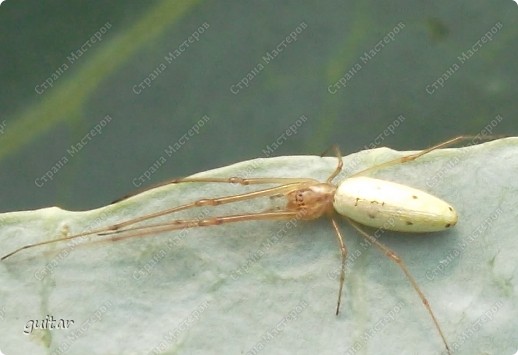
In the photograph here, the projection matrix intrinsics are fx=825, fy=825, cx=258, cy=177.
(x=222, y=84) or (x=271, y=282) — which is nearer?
(x=271, y=282)

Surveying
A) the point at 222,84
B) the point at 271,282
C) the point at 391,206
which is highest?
the point at 222,84

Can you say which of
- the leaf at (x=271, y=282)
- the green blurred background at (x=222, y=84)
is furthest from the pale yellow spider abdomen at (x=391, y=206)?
the green blurred background at (x=222, y=84)

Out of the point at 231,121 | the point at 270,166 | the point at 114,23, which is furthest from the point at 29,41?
the point at 270,166

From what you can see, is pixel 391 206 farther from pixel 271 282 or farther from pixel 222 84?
pixel 222 84

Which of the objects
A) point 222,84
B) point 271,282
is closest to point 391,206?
point 271,282

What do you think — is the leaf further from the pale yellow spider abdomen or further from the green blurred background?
the green blurred background

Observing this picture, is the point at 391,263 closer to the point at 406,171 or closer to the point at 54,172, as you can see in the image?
the point at 406,171

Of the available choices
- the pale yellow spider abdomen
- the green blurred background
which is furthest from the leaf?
the green blurred background
